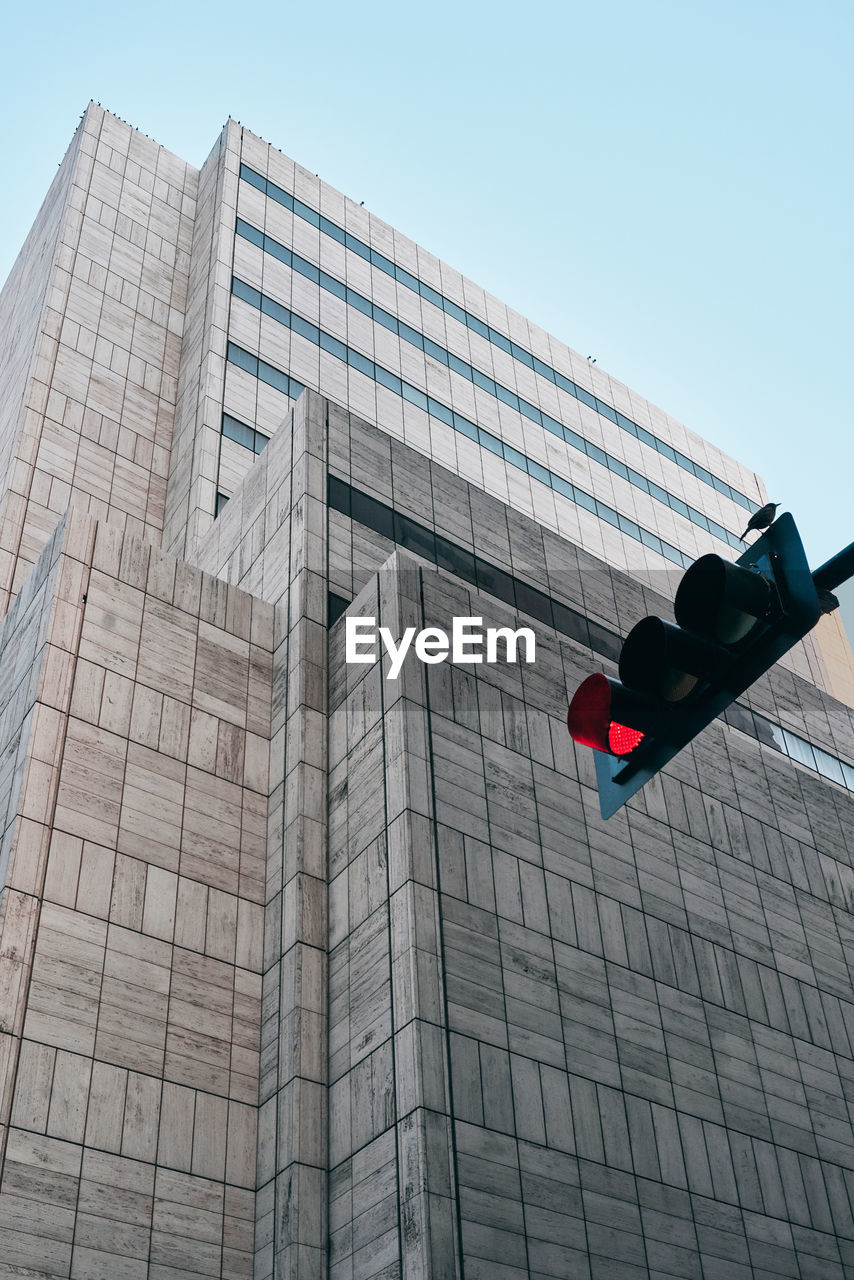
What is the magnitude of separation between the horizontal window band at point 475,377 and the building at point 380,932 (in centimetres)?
2234

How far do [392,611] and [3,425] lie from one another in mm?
27447

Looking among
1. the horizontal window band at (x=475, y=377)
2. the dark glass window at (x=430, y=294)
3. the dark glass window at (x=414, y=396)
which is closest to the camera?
the horizontal window band at (x=475, y=377)

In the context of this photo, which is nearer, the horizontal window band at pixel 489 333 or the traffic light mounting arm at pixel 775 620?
the traffic light mounting arm at pixel 775 620

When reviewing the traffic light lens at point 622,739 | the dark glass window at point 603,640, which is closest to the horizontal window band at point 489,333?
the dark glass window at point 603,640

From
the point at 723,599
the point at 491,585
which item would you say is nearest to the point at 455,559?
the point at 491,585

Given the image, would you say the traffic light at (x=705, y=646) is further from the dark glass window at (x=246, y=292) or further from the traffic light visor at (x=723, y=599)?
the dark glass window at (x=246, y=292)

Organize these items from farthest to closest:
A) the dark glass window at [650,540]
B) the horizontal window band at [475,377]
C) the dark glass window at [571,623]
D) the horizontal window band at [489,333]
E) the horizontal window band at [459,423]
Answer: the dark glass window at [650,540] < the horizontal window band at [489,333] < the horizontal window band at [475,377] < the horizontal window band at [459,423] < the dark glass window at [571,623]

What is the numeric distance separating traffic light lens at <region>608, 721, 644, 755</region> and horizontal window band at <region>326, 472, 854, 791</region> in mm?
23653

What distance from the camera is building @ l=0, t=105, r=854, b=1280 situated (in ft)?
67.3

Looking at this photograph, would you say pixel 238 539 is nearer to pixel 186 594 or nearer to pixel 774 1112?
pixel 186 594

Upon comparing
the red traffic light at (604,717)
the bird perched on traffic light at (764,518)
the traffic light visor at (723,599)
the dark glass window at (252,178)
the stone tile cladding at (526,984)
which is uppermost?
the dark glass window at (252,178)

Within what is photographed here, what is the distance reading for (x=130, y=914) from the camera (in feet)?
76.9

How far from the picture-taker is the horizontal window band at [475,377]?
179 ft

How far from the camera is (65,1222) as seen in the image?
19.7 meters
